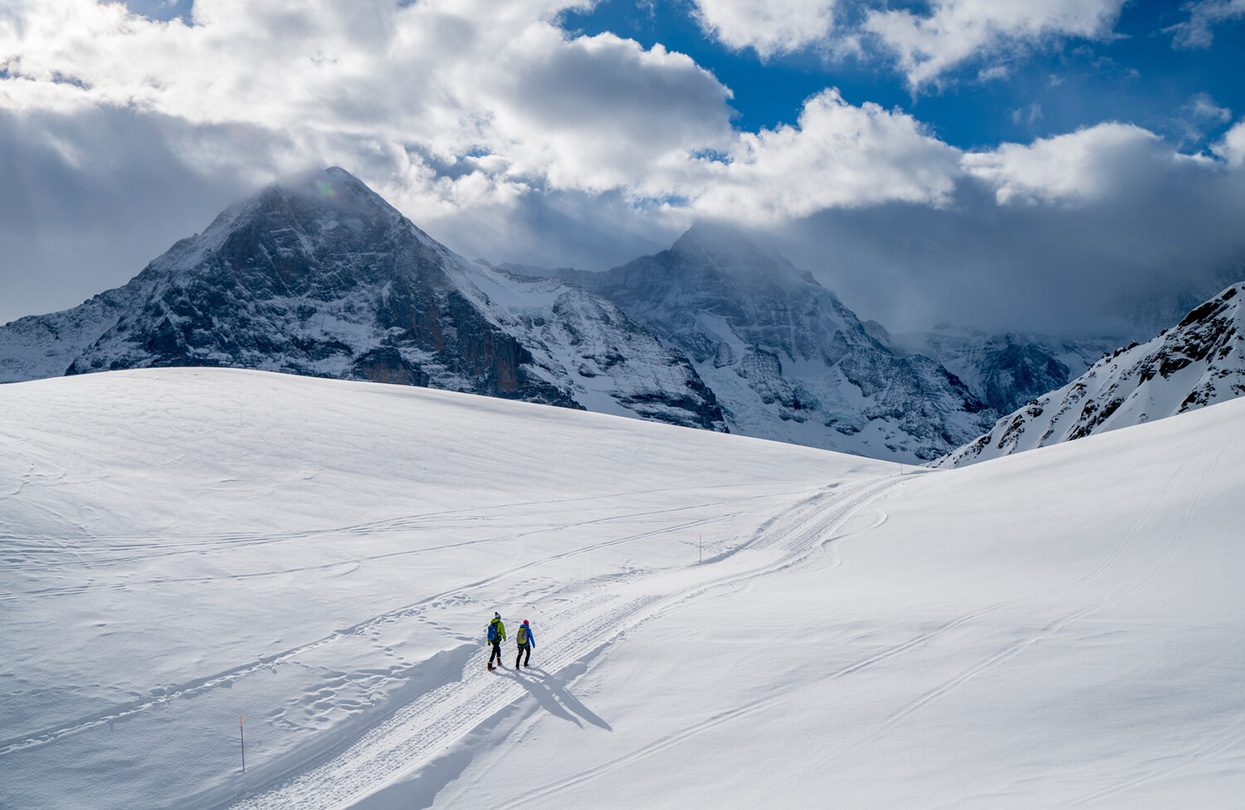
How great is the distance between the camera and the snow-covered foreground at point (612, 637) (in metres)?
10.7

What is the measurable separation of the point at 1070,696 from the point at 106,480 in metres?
27.8

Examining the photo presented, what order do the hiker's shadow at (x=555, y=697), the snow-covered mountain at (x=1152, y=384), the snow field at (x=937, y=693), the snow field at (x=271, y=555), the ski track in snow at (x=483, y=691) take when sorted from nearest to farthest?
1. the snow field at (x=937, y=693)
2. the ski track in snow at (x=483, y=691)
3. the snow field at (x=271, y=555)
4. the hiker's shadow at (x=555, y=697)
5. the snow-covered mountain at (x=1152, y=384)

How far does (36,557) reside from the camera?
1777 cm

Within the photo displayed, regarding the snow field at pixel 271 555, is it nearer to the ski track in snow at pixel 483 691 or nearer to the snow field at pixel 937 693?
the ski track in snow at pixel 483 691

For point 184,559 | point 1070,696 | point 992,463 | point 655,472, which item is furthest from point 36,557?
point 992,463

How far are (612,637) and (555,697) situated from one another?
2.76 meters

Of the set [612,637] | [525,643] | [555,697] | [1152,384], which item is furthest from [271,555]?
[1152,384]

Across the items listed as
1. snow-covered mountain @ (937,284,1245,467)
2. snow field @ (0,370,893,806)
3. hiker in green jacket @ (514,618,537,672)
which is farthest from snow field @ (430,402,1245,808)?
snow-covered mountain @ (937,284,1245,467)

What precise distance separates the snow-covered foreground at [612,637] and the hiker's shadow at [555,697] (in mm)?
70

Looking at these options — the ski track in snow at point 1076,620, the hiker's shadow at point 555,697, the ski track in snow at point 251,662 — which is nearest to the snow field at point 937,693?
the ski track in snow at point 1076,620

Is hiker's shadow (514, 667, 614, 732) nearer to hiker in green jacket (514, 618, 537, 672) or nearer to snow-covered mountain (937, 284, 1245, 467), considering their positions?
hiker in green jacket (514, 618, 537, 672)

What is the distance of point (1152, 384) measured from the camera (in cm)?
8538

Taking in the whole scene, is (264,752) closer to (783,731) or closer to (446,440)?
(783,731)

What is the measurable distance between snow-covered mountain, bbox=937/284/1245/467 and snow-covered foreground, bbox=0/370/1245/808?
2257 inches
